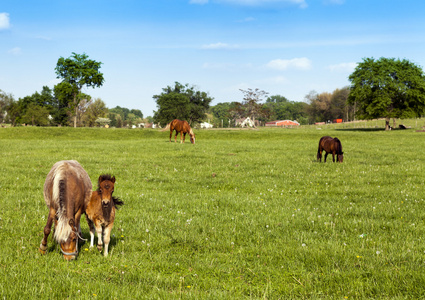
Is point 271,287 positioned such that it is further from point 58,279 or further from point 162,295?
point 58,279

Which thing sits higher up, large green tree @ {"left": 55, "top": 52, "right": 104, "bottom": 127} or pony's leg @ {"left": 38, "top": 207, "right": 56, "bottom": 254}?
large green tree @ {"left": 55, "top": 52, "right": 104, "bottom": 127}

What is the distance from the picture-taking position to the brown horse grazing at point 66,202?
568cm

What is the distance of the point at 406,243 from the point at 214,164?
14934 mm

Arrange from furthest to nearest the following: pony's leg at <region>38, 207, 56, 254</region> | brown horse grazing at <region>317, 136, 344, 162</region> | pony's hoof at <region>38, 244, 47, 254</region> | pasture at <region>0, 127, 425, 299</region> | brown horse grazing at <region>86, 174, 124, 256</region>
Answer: brown horse grazing at <region>317, 136, 344, 162</region> < pony's hoof at <region>38, 244, 47, 254</region> < pony's leg at <region>38, 207, 56, 254</region> < brown horse grazing at <region>86, 174, 124, 256</region> < pasture at <region>0, 127, 425, 299</region>

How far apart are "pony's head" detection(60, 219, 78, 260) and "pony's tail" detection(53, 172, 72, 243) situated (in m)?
0.08

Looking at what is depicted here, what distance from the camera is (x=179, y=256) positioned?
674cm

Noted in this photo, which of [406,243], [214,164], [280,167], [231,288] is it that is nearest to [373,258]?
[406,243]

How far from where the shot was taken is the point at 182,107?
107875mm

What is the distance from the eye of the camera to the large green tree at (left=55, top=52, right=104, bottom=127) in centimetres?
9025

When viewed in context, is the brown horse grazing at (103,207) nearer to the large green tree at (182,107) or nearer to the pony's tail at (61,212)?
the pony's tail at (61,212)

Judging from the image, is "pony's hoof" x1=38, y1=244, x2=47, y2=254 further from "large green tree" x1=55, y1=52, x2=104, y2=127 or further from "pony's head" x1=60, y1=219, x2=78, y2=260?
"large green tree" x1=55, y1=52, x2=104, y2=127


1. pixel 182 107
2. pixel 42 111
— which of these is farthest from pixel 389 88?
pixel 42 111

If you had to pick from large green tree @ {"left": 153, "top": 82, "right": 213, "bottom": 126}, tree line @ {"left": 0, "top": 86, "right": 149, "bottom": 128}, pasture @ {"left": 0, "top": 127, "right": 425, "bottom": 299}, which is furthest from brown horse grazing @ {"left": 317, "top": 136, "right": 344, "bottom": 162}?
tree line @ {"left": 0, "top": 86, "right": 149, "bottom": 128}


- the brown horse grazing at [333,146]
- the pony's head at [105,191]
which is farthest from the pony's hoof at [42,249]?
the brown horse grazing at [333,146]
